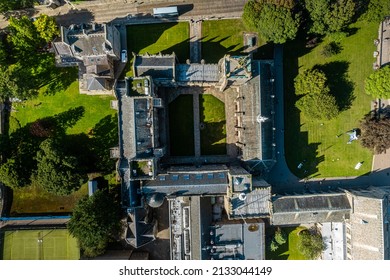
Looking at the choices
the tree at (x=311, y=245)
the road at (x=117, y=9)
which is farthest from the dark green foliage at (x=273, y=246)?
the road at (x=117, y=9)

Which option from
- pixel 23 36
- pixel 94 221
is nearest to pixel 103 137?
pixel 94 221

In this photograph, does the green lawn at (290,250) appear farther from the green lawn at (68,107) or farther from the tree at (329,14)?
the green lawn at (68,107)

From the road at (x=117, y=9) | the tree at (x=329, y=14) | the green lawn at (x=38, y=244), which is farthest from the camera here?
the road at (x=117, y=9)

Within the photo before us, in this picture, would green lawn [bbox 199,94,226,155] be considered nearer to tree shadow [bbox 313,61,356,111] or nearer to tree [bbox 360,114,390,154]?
tree shadow [bbox 313,61,356,111]

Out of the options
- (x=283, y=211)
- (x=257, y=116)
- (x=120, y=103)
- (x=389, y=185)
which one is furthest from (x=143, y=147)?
(x=389, y=185)

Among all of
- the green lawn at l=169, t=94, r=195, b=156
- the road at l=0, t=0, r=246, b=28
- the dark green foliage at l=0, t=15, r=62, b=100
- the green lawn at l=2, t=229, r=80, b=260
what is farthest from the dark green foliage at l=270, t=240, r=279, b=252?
the dark green foliage at l=0, t=15, r=62, b=100

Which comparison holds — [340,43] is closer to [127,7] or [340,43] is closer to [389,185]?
[389,185]
